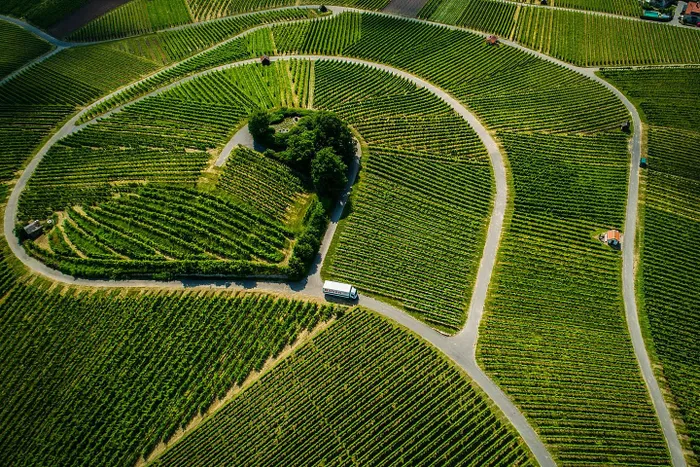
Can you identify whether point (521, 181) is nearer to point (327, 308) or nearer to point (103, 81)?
point (327, 308)

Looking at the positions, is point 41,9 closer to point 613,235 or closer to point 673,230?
point 613,235

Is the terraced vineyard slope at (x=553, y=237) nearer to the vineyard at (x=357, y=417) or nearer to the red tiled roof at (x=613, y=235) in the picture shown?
the red tiled roof at (x=613, y=235)

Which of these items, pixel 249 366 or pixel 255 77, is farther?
pixel 255 77

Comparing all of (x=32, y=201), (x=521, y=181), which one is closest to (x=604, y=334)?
(x=521, y=181)

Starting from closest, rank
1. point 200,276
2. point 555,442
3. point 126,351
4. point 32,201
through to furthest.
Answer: point 555,442, point 126,351, point 200,276, point 32,201

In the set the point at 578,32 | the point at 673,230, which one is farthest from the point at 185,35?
the point at 673,230

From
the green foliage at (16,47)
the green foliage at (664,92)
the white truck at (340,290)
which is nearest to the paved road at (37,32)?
the green foliage at (16,47)

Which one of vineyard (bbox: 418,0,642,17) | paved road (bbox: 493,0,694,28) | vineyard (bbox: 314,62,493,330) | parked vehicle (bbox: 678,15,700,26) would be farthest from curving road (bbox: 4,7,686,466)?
parked vehicle (bbox: 678,15,700,26)
